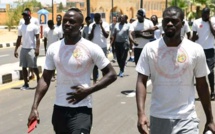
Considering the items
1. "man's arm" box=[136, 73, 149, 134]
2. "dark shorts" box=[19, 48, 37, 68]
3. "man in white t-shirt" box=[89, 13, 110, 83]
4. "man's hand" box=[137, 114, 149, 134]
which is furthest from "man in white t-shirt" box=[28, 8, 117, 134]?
"man in white t-shirt" box=[89, 13, 110, 83]

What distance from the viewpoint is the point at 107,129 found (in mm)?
7801

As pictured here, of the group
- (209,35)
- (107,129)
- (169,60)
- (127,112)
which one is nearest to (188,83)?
(169,60)

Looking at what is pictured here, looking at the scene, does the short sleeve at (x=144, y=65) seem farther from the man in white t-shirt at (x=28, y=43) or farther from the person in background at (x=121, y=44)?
the person in background at (x=121, y=44)

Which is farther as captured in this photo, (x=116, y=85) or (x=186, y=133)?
(x=116, y=85)

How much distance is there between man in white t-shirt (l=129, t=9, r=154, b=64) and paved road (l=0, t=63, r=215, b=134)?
3.29 feet

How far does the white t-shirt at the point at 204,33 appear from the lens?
9758 mm

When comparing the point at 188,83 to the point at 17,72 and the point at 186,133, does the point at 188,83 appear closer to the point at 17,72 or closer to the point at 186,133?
the point at 186,133

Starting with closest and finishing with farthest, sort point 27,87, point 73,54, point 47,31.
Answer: point 73,54, point 27,87, point 47,31

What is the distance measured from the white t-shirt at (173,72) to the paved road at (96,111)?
3385mm

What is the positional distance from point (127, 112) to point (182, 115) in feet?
16.3

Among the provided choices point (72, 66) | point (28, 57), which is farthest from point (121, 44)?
point (72, 66)

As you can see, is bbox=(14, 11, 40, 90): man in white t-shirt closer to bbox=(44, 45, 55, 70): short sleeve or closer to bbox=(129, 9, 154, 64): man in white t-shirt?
bbox=(129, 9, 154, 64): man in white t-shirt

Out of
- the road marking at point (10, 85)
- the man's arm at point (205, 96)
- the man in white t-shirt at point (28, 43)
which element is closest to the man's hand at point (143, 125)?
the man's arm at point (205, 96)

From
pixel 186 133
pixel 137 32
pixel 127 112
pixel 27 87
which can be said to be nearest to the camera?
pixel 186 133
